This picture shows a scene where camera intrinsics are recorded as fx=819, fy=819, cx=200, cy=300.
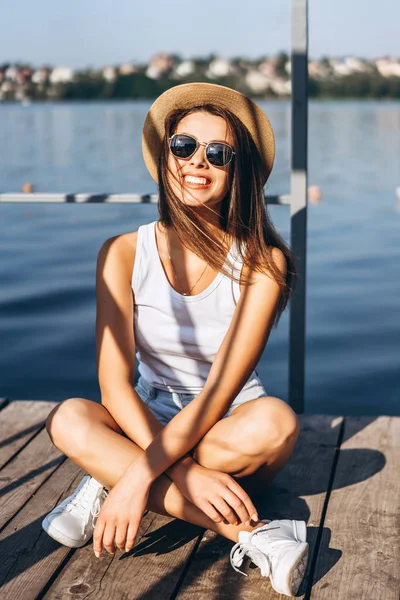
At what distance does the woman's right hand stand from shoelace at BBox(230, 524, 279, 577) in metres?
0.04

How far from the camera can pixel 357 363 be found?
5.36m

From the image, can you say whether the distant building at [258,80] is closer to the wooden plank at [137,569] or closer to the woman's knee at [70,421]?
the woman's knee at [70,421]

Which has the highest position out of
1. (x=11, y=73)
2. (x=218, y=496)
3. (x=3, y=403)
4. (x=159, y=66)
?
(x=11, y=73)

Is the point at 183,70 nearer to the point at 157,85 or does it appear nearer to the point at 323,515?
the point at 157,85

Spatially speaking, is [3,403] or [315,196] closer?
[3,403]

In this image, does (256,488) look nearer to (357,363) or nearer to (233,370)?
(233,370)

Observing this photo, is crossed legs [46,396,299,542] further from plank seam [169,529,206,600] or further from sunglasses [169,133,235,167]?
sunglasses [169,133,235,167]

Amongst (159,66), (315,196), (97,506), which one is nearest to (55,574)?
(97,506)

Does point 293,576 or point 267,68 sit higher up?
point 293,576

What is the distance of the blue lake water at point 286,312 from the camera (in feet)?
16.8

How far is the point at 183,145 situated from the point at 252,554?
913 mm

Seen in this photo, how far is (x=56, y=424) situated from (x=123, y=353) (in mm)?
229

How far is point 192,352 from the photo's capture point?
200cm

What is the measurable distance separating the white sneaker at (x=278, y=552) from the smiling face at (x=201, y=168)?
2.49 ft
